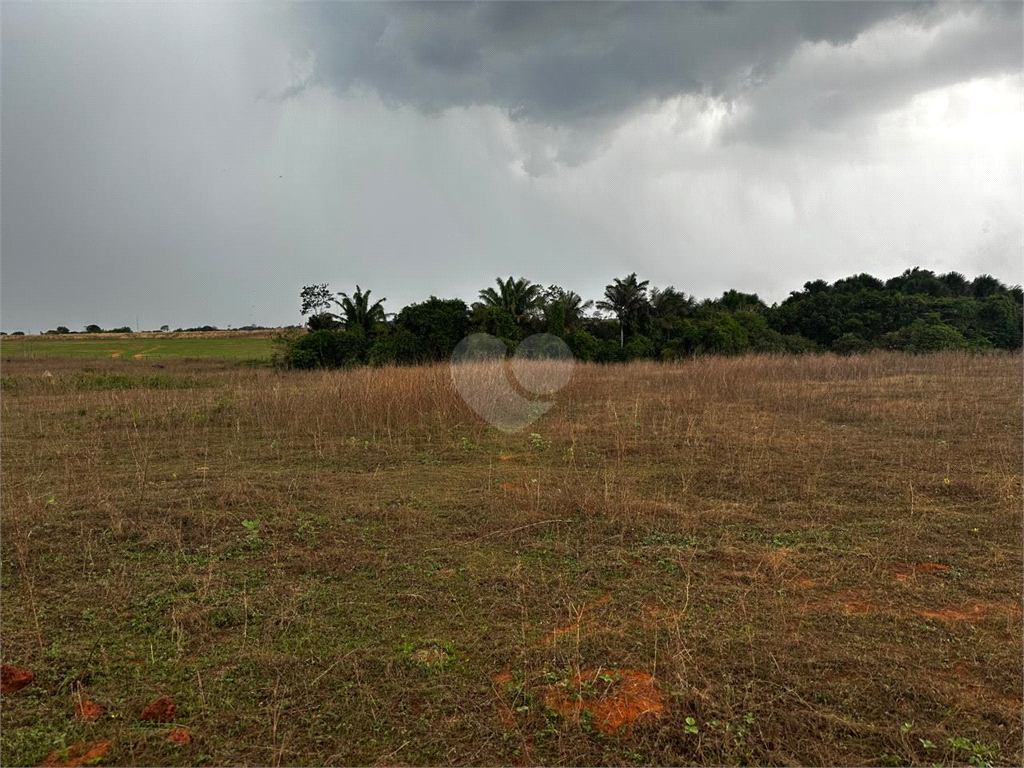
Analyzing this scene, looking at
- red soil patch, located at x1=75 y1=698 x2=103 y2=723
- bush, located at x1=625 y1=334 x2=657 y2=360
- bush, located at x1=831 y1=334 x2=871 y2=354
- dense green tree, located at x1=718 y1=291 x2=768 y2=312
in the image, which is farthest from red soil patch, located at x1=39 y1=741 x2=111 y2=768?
dense green tree, located at x1=718 y1=291 x2=768 y2=312

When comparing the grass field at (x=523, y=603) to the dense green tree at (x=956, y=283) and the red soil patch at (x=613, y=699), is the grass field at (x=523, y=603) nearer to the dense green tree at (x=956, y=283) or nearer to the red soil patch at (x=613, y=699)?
the red soil patch at (x=613, y=699)

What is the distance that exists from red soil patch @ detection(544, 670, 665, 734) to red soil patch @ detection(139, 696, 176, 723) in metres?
1.48

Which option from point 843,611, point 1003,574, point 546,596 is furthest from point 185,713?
point 1003,574

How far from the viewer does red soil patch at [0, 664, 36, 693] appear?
2514 millimetres

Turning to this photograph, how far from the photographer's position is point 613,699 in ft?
7.89

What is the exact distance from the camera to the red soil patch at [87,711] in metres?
2.32

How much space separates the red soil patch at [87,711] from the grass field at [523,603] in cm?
1

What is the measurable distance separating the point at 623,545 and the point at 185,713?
2.74 meters

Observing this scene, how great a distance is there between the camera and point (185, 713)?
2.36 meters

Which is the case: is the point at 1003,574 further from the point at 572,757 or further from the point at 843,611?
the point at 572,757

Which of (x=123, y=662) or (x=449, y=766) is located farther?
(x=123, y=662)

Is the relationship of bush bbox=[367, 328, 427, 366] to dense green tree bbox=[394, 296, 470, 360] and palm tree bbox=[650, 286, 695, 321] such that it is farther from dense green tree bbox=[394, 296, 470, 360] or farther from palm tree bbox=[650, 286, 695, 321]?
palm tree bbox=[650, 286, 695, 321]

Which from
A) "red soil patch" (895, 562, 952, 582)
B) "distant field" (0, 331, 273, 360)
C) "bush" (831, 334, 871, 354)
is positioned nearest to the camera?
"red soil patch" (895, 562, 952, 582)

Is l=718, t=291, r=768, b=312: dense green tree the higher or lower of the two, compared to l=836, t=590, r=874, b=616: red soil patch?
higher
